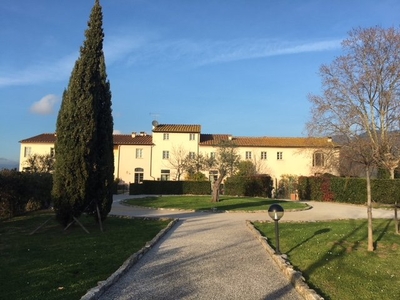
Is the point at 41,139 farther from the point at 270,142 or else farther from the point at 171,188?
the point at 270,142

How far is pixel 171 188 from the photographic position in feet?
112

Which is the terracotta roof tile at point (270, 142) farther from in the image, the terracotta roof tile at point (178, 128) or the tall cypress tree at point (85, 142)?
the tall cypress tree at point (85, 142)

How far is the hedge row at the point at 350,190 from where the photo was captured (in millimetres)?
25359

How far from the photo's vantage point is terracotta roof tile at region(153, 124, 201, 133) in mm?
46312

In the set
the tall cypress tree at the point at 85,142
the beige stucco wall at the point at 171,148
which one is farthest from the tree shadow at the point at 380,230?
the beige stucco wall at the point at 171,148

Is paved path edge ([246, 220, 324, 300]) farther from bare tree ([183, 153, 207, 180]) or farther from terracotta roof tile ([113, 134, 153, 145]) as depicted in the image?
terracotta roof tile ([113, 134, 153, 145])

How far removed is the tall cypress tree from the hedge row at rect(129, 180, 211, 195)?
22.3 metres

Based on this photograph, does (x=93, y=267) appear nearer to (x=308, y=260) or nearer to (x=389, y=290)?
(x=308, y=260)

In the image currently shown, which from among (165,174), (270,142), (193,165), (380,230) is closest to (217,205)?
(380,230)

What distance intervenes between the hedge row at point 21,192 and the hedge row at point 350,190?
19065 mm

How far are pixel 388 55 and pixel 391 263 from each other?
2660 cm

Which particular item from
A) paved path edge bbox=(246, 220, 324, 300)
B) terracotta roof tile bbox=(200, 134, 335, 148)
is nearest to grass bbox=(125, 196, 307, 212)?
paved path edge bbox=(246, 220, 324, 300)

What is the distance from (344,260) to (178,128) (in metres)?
40.4

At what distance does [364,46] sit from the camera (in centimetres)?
3002
